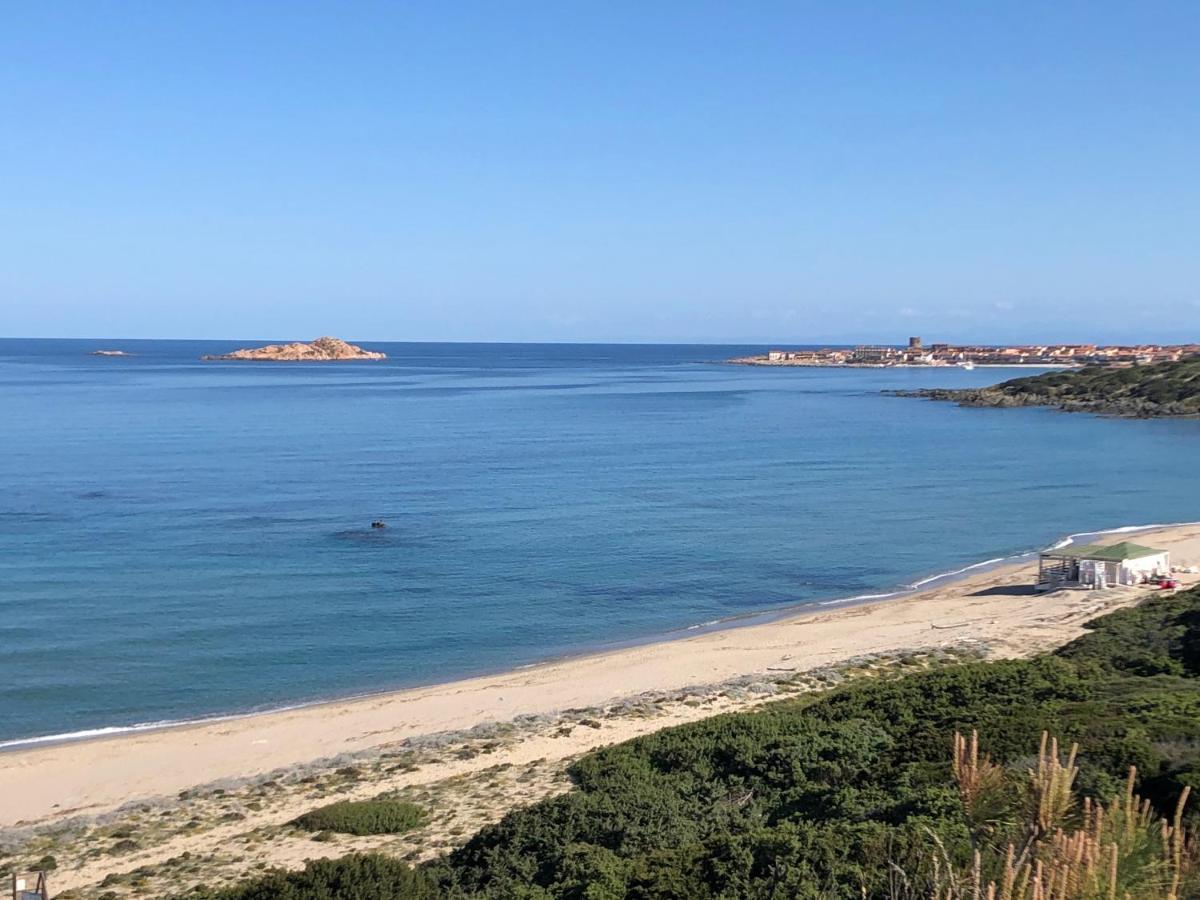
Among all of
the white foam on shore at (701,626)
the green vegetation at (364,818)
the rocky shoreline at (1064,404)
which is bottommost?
the white foam on shore at (701,626)

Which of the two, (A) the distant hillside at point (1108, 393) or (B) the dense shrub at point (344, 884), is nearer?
(B) the dense shrub at point (344, 884)

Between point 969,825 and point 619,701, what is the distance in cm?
1388

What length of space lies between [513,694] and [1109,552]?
686 inches

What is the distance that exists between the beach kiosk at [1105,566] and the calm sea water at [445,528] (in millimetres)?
4854

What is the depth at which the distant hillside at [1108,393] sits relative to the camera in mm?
96312

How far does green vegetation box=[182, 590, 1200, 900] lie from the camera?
6.20 meters

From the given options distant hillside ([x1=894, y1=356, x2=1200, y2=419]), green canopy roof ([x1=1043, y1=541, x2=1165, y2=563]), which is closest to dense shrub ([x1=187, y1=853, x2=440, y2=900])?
green canopy roof ([x1=1043, y1=541, x2=1165, y2=563])

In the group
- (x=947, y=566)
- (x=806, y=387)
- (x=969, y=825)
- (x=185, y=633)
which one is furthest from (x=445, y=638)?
(x=806, y=387)

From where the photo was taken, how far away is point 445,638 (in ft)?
86.7

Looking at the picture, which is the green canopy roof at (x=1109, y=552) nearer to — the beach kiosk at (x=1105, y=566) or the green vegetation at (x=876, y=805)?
the beach kiosk at (x=1105, y=566)

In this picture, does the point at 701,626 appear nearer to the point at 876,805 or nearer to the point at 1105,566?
the point at 1105,566

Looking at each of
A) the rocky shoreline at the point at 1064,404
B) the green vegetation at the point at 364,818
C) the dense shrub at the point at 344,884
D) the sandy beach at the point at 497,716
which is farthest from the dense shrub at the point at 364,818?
the rocky shoreline at the point at 1064,404

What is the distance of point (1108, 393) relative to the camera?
4176 inches

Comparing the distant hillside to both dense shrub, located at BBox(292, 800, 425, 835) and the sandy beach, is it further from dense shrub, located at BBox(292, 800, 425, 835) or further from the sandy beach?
dense shrub, located at BBox(292, 800, 425, 835)
